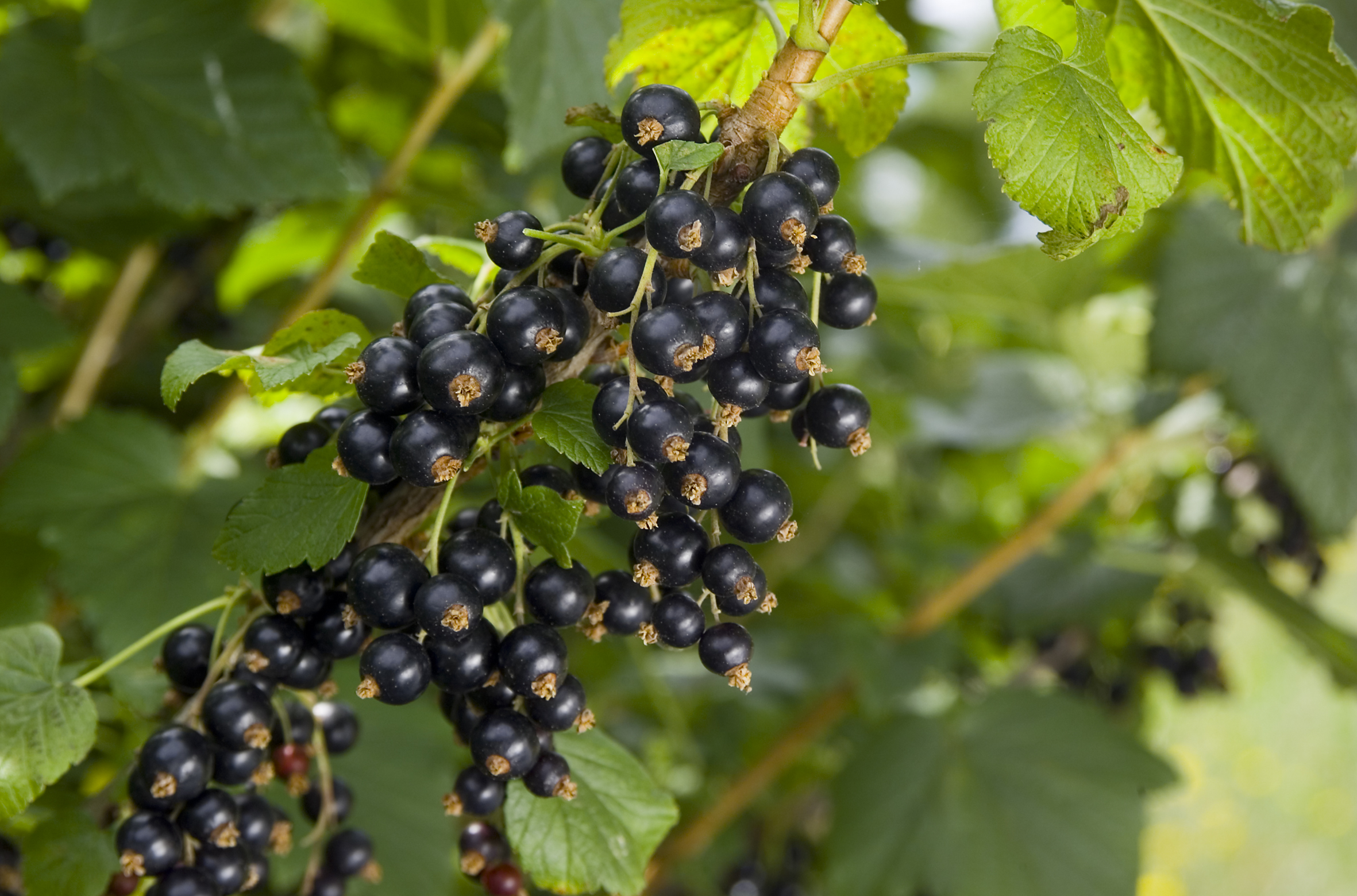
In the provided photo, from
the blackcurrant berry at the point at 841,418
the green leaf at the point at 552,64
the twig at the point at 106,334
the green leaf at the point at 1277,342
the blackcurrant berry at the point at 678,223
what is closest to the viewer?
the blackcurrant berry at the point at 678,223

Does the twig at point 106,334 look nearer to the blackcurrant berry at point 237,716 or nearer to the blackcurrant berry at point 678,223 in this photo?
the blackcurrant berry at point 237,716

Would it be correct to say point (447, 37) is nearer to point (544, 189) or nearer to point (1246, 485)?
point (544, 189)

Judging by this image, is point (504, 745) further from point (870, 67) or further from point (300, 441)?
point (870, 67)

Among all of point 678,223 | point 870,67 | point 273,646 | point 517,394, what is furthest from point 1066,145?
point 273,646

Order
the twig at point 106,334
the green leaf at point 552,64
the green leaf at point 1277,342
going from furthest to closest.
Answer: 1. the twig at point 106,334
2. the green leaf at point 1277,342
3. the green leaf at point 552,64

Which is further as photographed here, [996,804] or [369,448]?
[996,804]

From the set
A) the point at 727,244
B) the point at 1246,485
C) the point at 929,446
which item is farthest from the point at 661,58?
the point at 929,446

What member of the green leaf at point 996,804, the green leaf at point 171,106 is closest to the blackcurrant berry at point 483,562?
the green leaf at point 171,106
